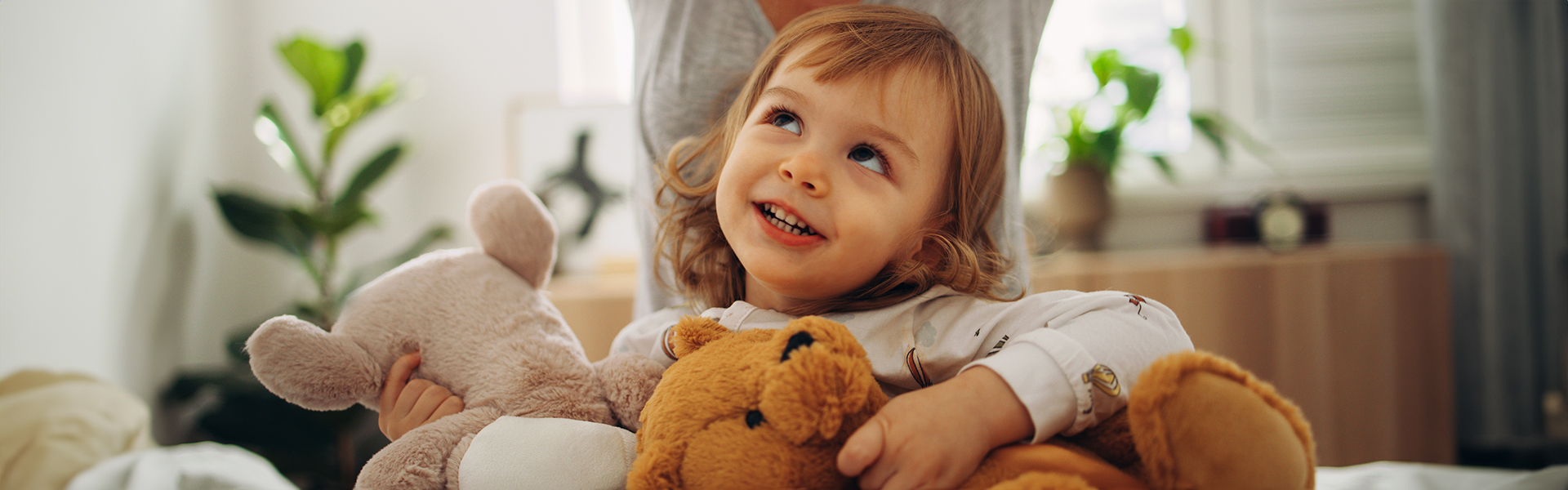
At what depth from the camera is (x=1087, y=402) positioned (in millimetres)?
442

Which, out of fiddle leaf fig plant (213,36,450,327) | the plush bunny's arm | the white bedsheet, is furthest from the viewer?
fiddle leaf fig plant (213,36,450,327)

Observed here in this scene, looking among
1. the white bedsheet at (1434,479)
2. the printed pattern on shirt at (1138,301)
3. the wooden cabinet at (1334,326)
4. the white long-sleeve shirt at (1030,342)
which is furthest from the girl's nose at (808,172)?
the wooden cabinet at (1334,326)

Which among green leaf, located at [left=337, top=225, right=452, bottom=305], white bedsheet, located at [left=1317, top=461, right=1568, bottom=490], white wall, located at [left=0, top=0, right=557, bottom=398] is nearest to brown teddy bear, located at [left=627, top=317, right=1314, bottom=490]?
white bedsheet, located at [left=1317, top=461, right=1568, bottom=490]

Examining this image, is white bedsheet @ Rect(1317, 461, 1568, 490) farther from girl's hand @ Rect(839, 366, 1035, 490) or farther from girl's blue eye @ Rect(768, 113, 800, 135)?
girl's blue eye @ Rect(768, 113, 800, 135)

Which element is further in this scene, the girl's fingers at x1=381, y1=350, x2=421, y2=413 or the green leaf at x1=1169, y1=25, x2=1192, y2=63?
the green leaf at x1=1169, y1=25, x2=1192, y2=63

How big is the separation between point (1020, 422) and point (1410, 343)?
1.74m

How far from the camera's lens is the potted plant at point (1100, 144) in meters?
1.68

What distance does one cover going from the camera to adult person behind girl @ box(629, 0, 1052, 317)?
760 mm

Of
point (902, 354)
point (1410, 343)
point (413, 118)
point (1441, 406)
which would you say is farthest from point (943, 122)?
point (413, 118)

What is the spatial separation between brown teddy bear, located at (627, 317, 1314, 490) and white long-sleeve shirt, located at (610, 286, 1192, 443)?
0.03m

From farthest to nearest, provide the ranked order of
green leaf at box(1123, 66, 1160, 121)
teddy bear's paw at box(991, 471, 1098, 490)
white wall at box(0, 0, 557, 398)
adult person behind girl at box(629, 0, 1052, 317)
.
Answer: green leaf at box(1123, 66, 1160, 121), white wall at box(0, 0, 557, 398), adult person behind girl at box(629, 0, 1052, 317), teddy bear's paw at box(991, 471, 1098, 490)

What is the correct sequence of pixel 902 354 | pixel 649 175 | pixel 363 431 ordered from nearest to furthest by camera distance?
pixel 902 354 < pixel 649 175 < pixel 363 431

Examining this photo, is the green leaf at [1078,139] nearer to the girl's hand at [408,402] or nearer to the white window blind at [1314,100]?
the white window blind at [1314,100]

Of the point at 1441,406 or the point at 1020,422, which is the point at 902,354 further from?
the point at 1441,406
